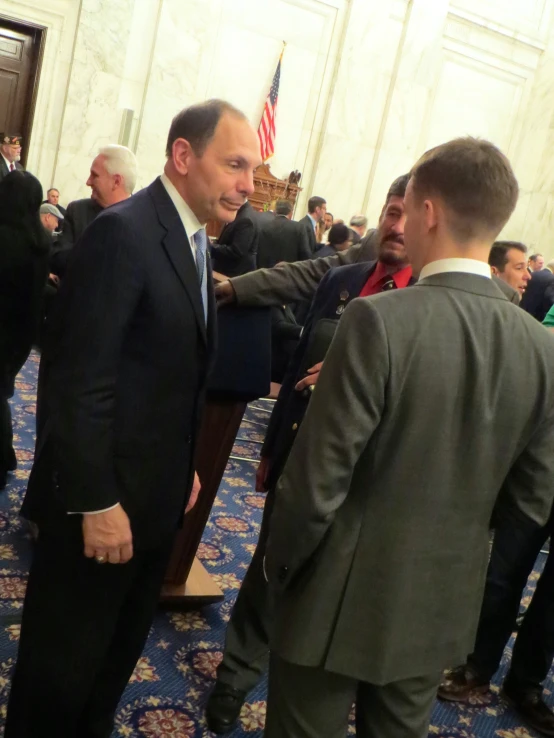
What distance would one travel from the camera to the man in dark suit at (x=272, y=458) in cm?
212

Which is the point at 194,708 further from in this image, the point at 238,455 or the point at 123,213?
the point at 238,455

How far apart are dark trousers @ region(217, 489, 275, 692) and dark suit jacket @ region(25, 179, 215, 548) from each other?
0.72 meters

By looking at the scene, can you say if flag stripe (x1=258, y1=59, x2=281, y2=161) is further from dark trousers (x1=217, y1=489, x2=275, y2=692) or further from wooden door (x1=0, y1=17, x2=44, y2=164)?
dark trousers (x1=217, y1=489, x2=275, y2=692)

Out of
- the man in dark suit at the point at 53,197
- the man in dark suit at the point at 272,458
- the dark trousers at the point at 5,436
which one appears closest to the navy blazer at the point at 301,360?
the man in dark suit at the point at 272,458

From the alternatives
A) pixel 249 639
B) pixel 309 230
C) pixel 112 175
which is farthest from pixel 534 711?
pixel 309 230

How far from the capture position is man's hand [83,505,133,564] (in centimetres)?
145

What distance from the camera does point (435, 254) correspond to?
1.36 m

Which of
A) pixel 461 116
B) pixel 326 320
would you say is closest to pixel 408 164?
pixel 461 116

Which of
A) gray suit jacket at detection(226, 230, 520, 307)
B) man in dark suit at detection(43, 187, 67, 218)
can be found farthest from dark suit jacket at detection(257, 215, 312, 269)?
gray suit jacket at detection(226, 230, 520, 307)

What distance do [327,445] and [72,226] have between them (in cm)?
283

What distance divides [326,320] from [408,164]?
388 inches

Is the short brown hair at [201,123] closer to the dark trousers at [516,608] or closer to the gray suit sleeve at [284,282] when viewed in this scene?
the gray suit sleeve at [284,282]

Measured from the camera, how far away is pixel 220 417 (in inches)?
104

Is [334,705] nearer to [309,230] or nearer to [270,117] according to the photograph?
[309,230]
